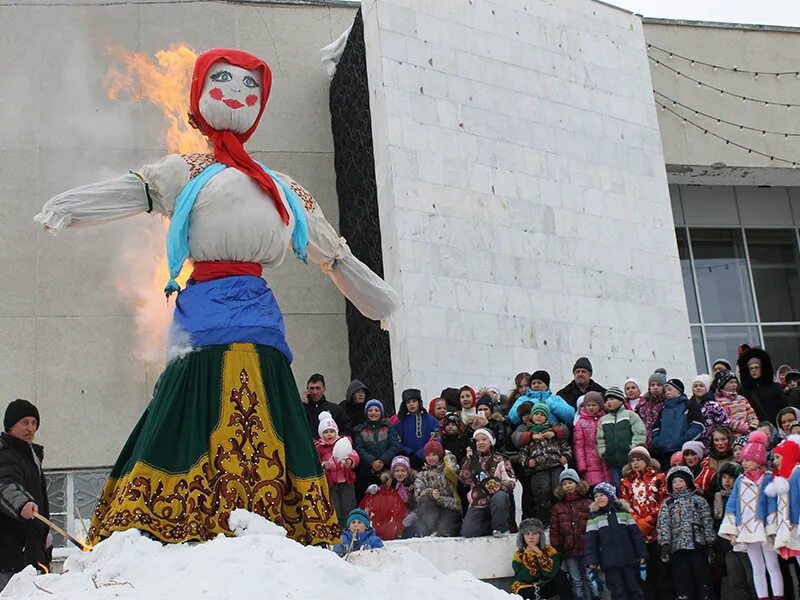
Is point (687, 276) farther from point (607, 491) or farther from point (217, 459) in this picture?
point (217, 459)

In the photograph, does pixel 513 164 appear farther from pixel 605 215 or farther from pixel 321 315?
pixel 321 315

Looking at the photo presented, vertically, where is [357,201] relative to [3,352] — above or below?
above

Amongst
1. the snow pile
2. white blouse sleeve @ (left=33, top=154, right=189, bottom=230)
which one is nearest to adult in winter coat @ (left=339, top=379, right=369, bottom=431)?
white blouse sleeve @ (left=33, top=154, right=189, bottom=230)

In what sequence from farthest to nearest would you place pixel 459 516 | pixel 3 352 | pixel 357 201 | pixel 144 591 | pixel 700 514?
pixel 357 201
pixel 3 352
pixel 459 516
pixel 700 514
pixel 144 591

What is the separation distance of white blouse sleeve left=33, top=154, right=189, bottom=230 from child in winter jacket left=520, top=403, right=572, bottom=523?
488cm

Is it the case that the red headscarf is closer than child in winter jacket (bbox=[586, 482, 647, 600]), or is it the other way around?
the red headscarf

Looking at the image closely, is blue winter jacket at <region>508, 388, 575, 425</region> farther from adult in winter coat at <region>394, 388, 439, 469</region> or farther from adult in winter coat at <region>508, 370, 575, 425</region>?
adult in winter coat at <region>394, 388, 439, 469</region>

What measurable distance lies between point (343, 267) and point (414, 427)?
453 centimetres

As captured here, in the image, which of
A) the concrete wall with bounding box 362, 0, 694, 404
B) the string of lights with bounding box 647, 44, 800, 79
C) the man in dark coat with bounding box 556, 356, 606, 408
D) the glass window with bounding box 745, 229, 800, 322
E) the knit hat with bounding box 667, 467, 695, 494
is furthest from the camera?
the glass window with bounding box 745, 229, 800, 322

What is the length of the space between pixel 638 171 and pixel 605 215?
102cm

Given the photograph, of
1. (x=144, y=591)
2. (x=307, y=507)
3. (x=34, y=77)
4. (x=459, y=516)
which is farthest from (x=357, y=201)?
(x=144, y=591)

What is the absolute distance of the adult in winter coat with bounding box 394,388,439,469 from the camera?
10.7 metres

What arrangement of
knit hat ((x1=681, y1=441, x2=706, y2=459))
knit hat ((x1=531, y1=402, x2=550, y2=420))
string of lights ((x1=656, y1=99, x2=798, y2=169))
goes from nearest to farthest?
knit hat ((x1=681, y1=441, x2=706, y2=459)) → knit hat ((x1=531, y1=402, x2=550, y2=420)) → string of lights ((x1=656, y1=99, x2=798, y2=169))

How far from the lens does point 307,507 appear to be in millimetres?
5641
